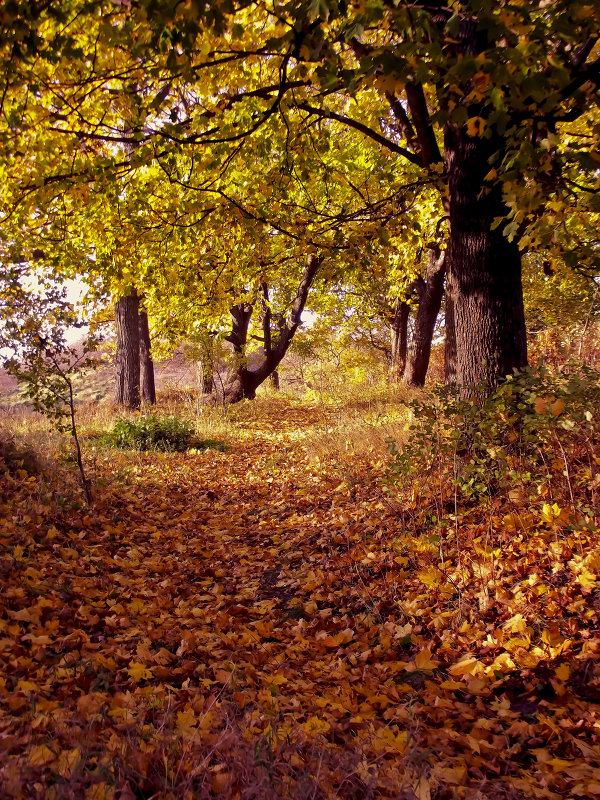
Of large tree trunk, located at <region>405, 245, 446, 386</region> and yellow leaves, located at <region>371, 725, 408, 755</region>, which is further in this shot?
large tree trunk, located at <region>405, 245, 446, 386</region>

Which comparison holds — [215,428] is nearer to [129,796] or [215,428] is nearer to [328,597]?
[328,597]

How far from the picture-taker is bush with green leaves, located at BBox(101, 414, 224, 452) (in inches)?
392

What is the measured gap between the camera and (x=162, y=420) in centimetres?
1070

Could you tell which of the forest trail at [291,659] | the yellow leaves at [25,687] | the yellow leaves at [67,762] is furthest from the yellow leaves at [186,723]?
the yellow leaves at [25,687]

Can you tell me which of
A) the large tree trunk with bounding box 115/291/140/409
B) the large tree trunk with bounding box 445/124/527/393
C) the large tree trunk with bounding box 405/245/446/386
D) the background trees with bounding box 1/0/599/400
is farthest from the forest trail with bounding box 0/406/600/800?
the large tree trunk with bounding box 115/291/140/409

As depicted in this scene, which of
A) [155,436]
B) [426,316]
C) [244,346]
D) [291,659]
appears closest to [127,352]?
[244,346]

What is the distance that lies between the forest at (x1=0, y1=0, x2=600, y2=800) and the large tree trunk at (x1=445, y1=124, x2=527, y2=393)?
0.03 meters

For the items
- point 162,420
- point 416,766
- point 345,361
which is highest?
point 345,361

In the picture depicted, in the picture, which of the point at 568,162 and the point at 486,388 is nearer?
the point at 568,162

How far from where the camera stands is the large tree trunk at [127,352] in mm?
14773

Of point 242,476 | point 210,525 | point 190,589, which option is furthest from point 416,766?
point 242,476

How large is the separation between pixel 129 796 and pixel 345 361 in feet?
74.8

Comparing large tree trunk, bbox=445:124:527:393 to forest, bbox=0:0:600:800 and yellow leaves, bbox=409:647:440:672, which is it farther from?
yellow leaves, bbox=409:647:440:672

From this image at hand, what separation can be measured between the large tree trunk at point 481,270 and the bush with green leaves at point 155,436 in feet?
20.7
